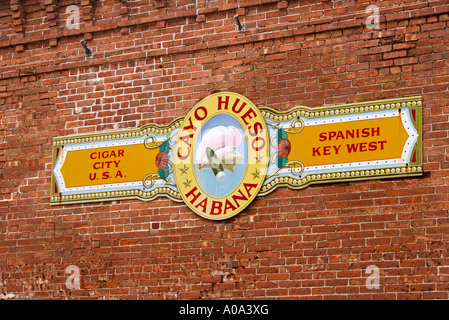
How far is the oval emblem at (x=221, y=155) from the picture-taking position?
11.2 meters

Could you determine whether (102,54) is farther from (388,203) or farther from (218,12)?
(388,203)

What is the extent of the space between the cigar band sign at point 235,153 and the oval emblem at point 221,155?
12mm

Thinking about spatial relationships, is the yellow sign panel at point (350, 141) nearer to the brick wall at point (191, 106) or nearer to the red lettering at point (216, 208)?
the brick wall at point (191, 106)

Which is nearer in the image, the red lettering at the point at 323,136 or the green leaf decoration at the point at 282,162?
the red lettering at the point at 323,136

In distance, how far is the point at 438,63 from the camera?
10523mm

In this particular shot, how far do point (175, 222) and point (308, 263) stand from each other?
5.81ft

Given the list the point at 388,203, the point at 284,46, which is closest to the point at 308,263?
the point at 388,203

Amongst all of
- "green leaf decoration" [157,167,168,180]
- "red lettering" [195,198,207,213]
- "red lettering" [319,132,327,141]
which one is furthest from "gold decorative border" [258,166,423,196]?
"green leaf decoration" [157,167,168,180]

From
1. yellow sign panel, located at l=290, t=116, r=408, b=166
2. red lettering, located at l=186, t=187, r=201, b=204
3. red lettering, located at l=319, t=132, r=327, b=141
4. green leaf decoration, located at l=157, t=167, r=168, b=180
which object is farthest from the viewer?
green leaf decoration, located at l=157, t=167, r=168, b=180

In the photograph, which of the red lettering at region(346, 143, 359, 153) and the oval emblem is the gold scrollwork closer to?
the oval emblem

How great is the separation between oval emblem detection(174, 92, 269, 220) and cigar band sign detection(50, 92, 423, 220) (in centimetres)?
1

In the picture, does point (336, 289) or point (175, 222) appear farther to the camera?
point (175, 222)

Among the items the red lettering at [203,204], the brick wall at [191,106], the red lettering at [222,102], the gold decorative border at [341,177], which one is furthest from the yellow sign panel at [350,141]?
the red lettering at [203,204]

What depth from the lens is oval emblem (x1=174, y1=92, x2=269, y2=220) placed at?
11.2m
